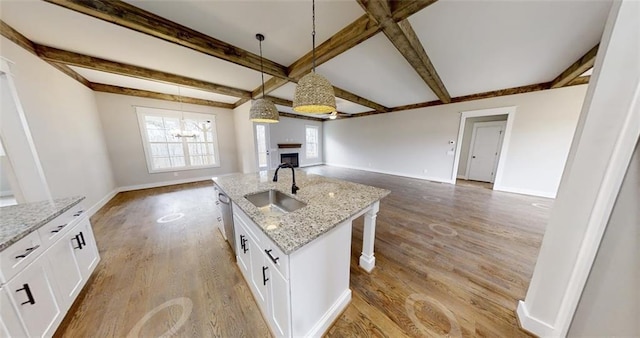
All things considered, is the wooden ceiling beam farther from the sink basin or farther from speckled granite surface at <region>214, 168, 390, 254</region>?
the sink basin

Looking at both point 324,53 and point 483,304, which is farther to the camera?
point 324,53

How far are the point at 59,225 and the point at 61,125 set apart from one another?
108 inches

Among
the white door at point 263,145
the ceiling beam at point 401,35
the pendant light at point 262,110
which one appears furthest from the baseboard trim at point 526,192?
the white door at point 263,145

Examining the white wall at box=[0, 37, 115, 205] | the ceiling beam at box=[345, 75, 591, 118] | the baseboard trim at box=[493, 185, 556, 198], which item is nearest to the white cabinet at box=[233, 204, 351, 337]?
the white wall at box=[0, 37, 115, 205]

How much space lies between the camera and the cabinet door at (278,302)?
1.01 m

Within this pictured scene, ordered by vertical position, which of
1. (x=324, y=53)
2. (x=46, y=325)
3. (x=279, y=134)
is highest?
(x=324, y=53)

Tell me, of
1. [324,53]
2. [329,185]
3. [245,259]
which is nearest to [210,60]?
[324,53]

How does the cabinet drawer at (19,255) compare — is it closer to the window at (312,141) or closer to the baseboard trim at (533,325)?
the baseboard trim at (533,325)

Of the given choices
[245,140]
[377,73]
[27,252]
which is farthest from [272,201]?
[245,140]

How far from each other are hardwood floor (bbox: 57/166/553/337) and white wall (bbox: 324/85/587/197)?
1.56 metres

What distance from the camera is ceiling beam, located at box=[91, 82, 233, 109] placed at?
3973mm

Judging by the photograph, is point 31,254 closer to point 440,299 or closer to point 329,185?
point 329,185

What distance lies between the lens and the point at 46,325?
112cm

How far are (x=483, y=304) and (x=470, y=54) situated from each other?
3.13 m
